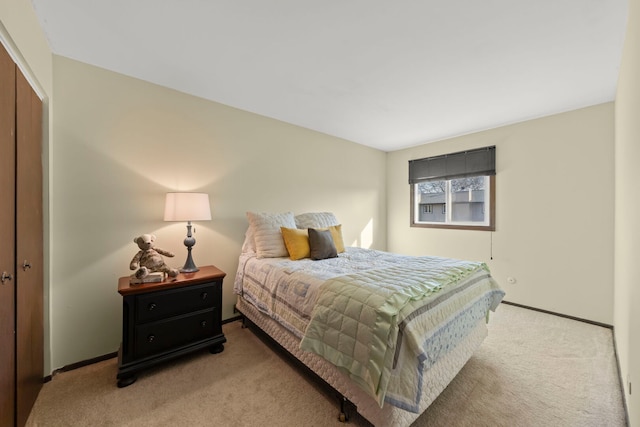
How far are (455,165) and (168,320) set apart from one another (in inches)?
157

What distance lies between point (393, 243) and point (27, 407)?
445 centimetres

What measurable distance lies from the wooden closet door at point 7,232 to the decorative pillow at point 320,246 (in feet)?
6.39

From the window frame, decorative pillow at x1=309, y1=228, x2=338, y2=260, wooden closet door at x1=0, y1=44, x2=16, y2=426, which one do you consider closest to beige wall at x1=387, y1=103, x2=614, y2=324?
the window frame

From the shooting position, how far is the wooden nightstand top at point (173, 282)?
5.79 ft

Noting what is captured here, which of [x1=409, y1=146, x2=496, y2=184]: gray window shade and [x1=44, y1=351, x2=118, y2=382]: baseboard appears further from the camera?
[x1=409, y1=146, x2=496, y2=184]: gray window shade

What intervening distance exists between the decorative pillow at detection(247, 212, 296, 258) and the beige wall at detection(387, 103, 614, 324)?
276 centimetres

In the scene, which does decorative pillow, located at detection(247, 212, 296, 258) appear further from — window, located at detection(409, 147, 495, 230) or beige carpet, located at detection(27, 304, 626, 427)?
window, located at detection(409, 147, 495, 230)

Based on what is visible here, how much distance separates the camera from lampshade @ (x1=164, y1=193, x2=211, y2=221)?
6.91ft

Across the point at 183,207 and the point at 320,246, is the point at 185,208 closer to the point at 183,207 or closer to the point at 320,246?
the point at 183,207

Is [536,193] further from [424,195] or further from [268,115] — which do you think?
[268,115]

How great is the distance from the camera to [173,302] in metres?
1.94

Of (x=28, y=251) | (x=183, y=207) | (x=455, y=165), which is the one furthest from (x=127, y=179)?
(x=455, y=165)

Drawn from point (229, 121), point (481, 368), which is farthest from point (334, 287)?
point (229, 121)

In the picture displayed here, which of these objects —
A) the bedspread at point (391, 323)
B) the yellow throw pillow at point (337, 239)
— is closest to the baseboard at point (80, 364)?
the bedspread at point (391, 323)
